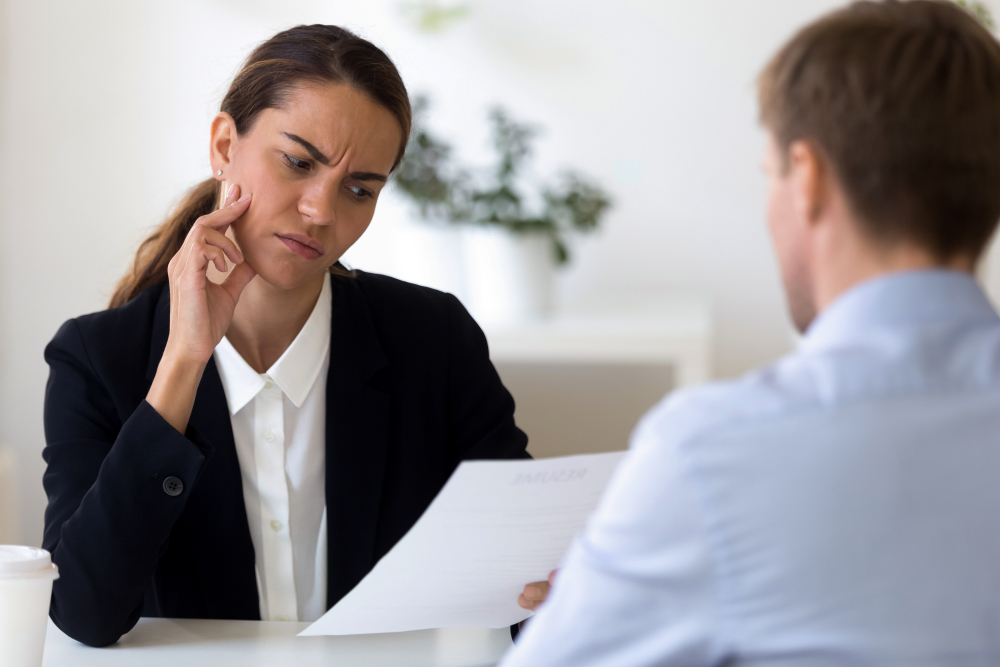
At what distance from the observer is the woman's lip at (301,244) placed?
1198mm

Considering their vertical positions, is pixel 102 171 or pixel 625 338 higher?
pixel 102 171

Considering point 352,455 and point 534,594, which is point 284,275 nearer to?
point 352,455

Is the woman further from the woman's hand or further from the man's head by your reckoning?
the man's head

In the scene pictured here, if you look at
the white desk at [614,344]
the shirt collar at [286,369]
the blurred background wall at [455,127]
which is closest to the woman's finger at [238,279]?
the shirt collar at [286,369]

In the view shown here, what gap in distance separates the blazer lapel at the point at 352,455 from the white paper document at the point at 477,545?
0.31 m

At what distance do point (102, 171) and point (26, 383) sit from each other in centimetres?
61

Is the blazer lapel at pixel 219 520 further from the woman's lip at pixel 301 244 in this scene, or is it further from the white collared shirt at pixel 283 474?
the woman's lip at pixel 301 244

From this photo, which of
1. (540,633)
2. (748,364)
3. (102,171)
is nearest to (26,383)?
(102,171)

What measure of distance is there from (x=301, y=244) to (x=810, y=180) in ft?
2.42

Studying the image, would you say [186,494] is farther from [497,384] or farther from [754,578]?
[754,578]

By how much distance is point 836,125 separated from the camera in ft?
2.01

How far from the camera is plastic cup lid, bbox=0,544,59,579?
0.83 metres

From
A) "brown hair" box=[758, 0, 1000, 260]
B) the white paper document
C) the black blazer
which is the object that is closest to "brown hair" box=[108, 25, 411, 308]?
the black blazer

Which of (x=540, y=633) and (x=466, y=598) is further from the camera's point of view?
(x=466, y=598)
